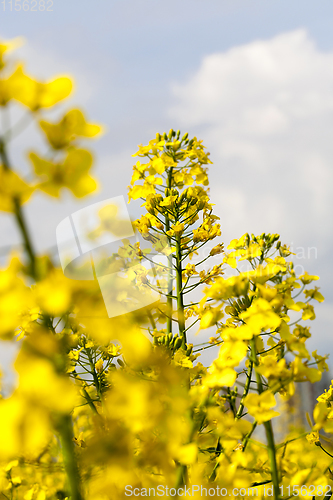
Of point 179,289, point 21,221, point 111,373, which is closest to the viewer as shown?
point 21,221

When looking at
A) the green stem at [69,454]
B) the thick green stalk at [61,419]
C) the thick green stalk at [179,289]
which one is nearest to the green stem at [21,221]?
the thick green stalk at [61,419]

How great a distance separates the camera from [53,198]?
0.49 m

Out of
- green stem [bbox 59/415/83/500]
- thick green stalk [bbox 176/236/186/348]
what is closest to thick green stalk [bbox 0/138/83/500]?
green stem [bbox 59/415/83/500]

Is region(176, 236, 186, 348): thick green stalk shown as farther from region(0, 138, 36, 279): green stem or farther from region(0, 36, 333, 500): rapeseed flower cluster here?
region(0, 138, 36, 279): green stem

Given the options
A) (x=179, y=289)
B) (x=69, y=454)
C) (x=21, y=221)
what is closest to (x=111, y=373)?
(x=69, y=454)

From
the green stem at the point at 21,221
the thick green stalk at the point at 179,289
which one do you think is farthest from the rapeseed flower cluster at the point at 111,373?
the thick green stalk at the point at 179,289

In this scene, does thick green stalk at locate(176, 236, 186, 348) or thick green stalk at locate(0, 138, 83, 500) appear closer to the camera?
thick green stalk at locate(0, 138, 83, 500)

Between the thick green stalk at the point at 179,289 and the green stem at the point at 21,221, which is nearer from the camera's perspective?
the green stem at the point at 21,221

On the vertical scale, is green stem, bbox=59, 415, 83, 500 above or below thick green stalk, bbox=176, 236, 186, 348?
below

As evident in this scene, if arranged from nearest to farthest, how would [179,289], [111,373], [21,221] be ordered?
1. [21,221]
2. [111,373]
3. [179,289]

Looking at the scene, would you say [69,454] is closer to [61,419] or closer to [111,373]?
[61,419]

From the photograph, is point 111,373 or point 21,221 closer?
point 21,221

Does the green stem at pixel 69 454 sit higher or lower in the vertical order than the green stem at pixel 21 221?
lower

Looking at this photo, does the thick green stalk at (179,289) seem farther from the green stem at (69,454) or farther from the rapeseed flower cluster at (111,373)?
the green stem at (69,454)
